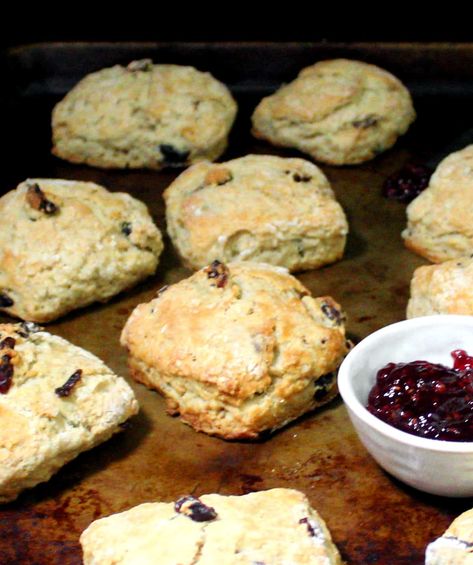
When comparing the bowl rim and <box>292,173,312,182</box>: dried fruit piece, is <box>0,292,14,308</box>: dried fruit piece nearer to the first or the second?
<box>292,173,312,182</box>: dried fruit piece

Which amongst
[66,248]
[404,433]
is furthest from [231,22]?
[404,433]

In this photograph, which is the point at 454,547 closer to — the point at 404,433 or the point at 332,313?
the point at 404,433

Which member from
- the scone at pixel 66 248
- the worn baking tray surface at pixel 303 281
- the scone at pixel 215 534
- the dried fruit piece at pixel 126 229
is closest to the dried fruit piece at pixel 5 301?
the scone at pixel 66 248

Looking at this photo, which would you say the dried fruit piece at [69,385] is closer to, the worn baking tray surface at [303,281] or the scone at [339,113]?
the worn baking tray surface at [303,281]

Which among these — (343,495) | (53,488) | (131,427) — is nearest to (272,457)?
(343,495)

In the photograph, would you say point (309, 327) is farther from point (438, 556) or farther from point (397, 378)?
point (438, 556)

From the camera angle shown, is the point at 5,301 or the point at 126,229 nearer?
the point at 5,301
